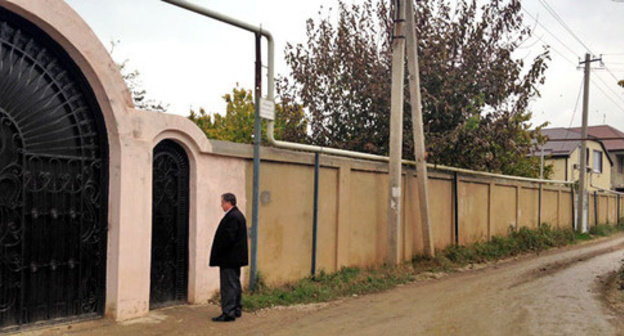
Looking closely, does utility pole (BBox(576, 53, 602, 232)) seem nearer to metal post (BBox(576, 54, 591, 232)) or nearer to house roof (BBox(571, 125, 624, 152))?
metal post (BBox(576, 54, 591, 232))

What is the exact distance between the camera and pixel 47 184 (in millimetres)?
6449

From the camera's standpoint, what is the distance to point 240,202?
28.8 feet

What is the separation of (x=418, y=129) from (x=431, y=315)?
225 inches

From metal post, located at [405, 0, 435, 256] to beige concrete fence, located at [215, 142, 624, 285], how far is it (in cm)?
46

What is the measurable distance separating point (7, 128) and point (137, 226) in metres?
1.88

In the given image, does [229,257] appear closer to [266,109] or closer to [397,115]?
[266,109]

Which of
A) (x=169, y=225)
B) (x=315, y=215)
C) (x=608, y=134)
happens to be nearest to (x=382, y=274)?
(x=315, y=215)

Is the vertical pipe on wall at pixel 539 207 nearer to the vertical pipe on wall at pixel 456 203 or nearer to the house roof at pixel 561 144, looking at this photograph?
the vertical pipe on wall at pixel 456 203

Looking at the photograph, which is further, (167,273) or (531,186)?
(531,186)

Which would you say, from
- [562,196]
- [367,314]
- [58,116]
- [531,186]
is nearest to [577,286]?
[367,314]

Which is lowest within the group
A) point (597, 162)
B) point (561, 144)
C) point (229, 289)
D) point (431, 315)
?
point (431, 315)

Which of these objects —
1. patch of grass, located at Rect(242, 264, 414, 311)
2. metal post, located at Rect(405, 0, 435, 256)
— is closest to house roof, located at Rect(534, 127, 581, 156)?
metal post, located at Rect(405, 0, 435, 256)

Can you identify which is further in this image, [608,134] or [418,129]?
[608,134]

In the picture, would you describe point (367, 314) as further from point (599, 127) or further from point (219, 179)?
point (599, 127)
